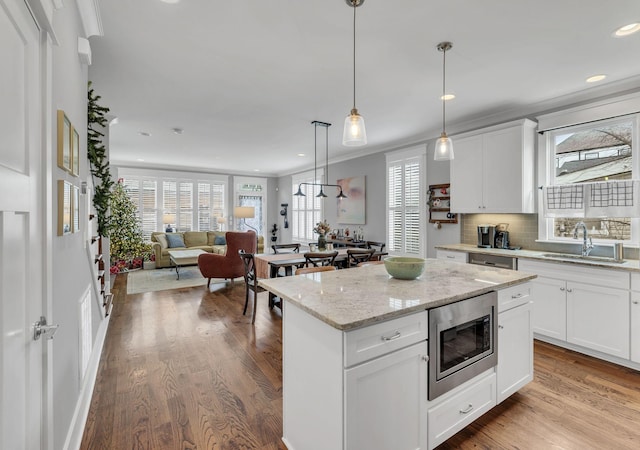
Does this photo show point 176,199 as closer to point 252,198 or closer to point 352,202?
point 252,198

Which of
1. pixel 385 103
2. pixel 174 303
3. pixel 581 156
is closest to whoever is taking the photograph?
pixel 581 156

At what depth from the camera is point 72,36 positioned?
1.88 metres

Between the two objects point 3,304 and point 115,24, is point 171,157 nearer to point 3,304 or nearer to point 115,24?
point 115,24

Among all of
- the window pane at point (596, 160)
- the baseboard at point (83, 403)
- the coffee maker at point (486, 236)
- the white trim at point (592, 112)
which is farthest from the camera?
the coffee maker at point (486, 236)

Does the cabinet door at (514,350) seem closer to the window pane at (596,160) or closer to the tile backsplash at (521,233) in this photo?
the tile backsplash at (521,233)

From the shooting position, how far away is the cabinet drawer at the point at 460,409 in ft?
5.51

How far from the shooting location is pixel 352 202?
6.67 metres

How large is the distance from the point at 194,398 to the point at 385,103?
352 centimetres

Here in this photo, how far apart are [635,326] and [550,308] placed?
621 mm

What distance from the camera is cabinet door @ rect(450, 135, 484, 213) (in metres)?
4.09

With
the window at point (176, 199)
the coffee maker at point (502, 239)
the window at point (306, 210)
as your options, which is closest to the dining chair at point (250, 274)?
the coffee maker at point (502, 239)

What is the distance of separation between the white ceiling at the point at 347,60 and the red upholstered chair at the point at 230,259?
1.82 meters

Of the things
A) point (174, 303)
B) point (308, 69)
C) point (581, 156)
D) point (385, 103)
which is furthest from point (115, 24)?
point (581, 156)

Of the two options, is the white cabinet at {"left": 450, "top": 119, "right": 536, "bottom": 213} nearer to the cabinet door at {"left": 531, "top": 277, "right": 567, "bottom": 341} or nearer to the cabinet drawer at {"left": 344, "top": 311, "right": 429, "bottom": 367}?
the cabinet door at {"left": 531, "top": 277, "right": 567, "bottom": 341}
